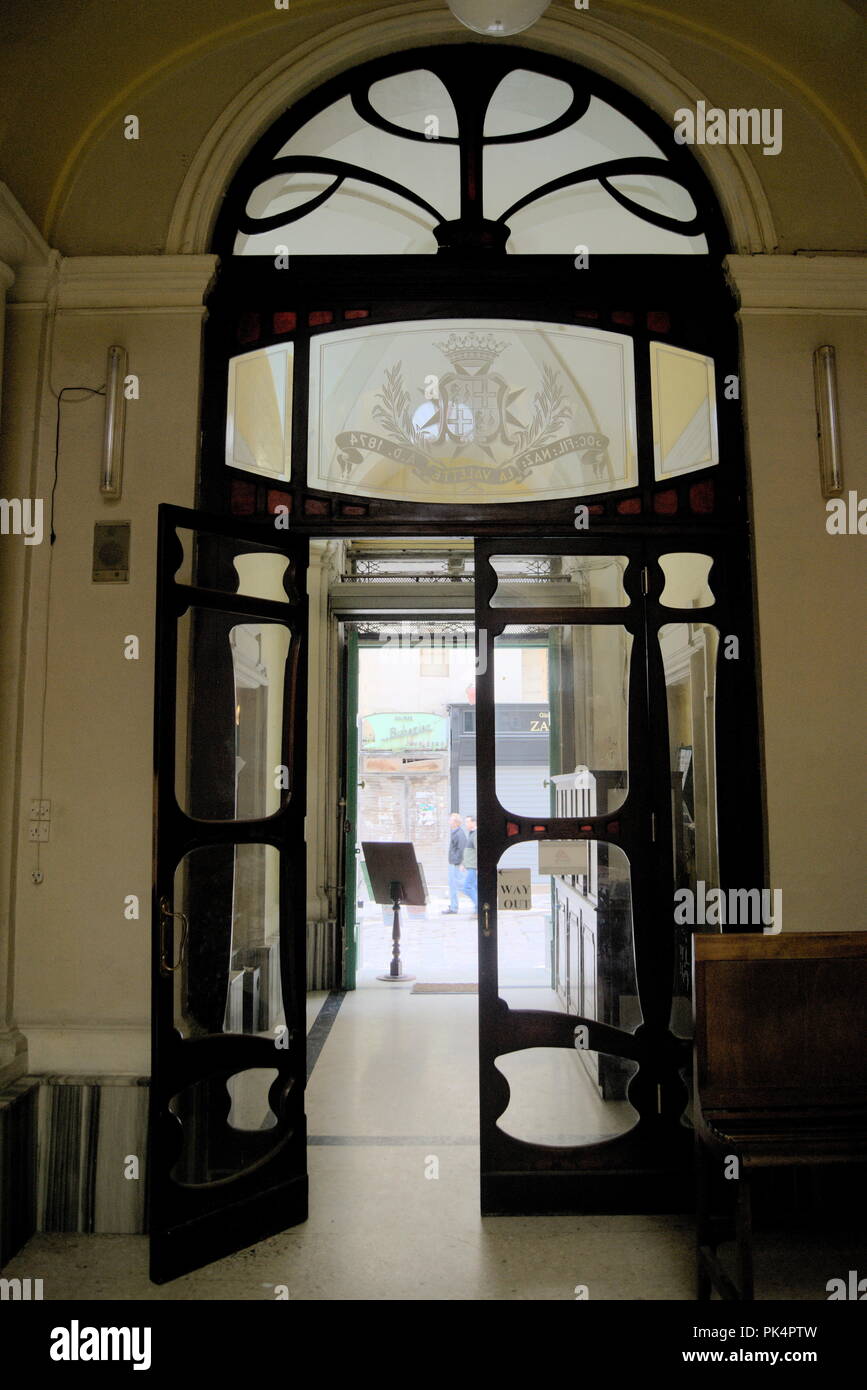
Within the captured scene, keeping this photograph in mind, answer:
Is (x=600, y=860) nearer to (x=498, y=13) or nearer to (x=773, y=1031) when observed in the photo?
(x=773, y=1031)

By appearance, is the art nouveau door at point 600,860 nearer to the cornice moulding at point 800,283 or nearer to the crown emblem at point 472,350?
the crown emblem at point 472,350

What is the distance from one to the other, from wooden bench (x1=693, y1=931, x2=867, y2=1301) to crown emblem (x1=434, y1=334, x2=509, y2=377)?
227 centimetres

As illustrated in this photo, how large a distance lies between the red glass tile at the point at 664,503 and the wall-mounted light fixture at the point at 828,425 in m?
0.55

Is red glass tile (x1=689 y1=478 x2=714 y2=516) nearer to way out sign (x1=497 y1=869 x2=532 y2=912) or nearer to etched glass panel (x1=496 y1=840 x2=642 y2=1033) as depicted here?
etched glass panel (x1=496 y1=840 x2=642 y2=1033)

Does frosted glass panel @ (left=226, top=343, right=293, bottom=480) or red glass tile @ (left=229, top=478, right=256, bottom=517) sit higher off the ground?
frosted glass panel @ (left=226, top=343, right=293, bottom=480)

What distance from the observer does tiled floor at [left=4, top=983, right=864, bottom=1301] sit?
8.95ft

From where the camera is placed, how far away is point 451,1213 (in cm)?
323

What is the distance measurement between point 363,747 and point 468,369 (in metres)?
9.84

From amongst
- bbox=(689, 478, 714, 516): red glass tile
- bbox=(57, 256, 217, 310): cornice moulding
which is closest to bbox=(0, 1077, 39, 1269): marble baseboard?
bbox=(57, 256, 217, 310): cornice moulding

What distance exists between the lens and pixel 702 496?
11.3 feet

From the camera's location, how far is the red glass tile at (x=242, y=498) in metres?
3.44

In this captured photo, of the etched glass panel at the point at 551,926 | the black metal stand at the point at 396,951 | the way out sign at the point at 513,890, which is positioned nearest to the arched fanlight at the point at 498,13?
the etched glass panel at the point at 551,926

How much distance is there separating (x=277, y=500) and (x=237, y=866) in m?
1.39

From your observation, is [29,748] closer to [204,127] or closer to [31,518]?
[31,518]
